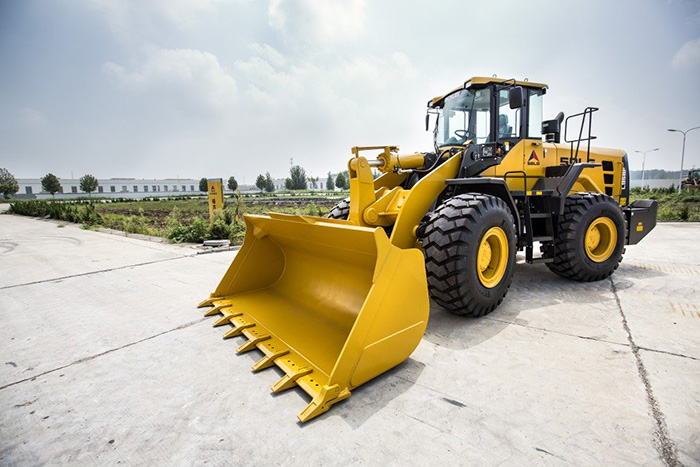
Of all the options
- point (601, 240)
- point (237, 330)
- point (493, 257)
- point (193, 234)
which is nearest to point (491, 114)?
point (493, 257)

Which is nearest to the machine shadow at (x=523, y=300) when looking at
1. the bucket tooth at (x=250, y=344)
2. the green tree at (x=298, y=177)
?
the bucket tooth at (x=250, y=344)

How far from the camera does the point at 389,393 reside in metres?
2.28

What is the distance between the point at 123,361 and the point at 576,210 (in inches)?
212

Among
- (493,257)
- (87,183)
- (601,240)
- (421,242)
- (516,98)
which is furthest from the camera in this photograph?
(87,183)

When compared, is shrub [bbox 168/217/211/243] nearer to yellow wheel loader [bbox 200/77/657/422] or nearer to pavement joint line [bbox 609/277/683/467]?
yellow wheel loader [bbox 200/77/657/422]

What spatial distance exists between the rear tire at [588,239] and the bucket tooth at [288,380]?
4028 mm

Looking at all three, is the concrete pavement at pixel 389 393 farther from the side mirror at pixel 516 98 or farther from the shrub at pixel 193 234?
the shrub at pixel 193 234

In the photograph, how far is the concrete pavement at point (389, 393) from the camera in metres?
1.81

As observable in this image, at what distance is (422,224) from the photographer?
381 centimetres

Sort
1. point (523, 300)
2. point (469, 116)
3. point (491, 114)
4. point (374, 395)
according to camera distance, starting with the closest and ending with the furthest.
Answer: point (374, 395) → point (523, 300) → point (491, 114) → point (469, 116)

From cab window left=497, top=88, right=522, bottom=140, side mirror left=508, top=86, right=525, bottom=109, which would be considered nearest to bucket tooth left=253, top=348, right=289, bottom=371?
side mirror left=508, top=86, right=525, bottom=109

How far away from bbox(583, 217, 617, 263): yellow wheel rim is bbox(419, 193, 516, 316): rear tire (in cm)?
219

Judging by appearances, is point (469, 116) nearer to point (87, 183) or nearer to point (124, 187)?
point (87, 183)

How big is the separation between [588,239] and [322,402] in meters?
4.65
